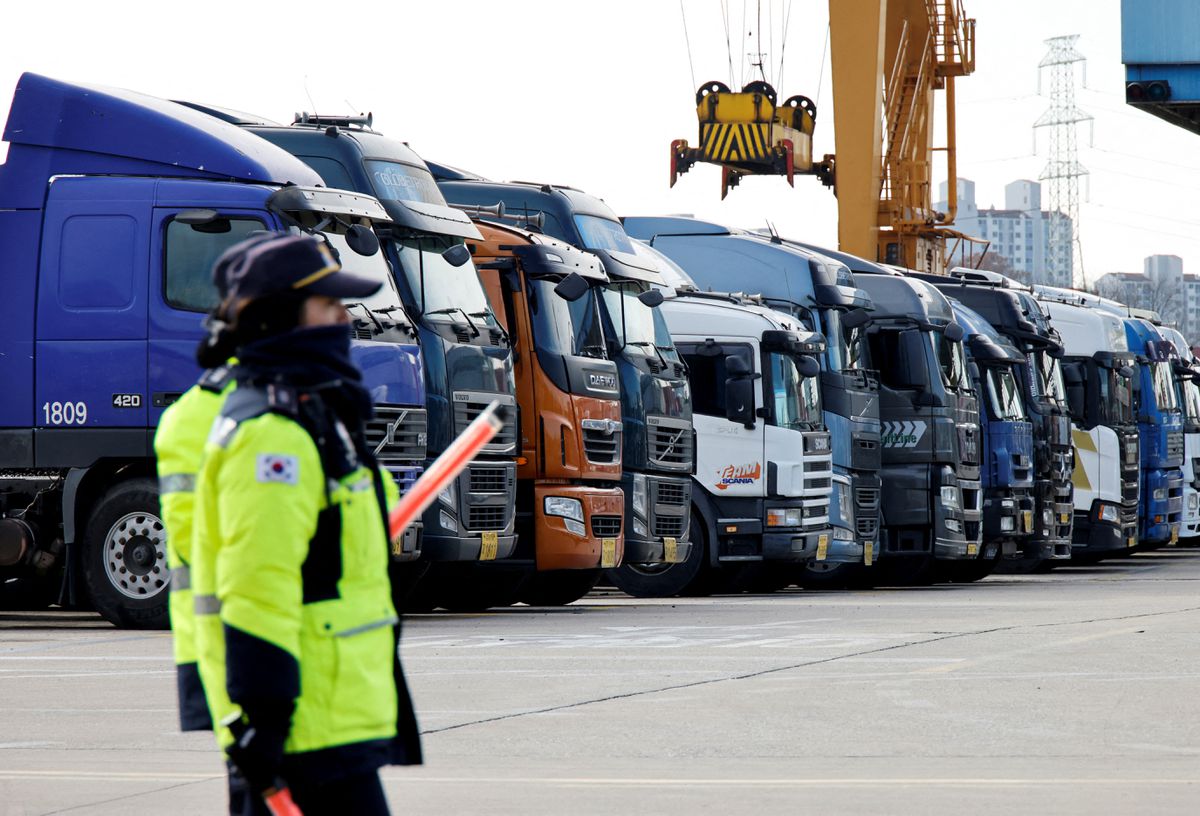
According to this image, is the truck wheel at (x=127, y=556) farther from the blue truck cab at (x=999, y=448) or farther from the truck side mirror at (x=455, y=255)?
the blue truck cab at (x=999, y=448)

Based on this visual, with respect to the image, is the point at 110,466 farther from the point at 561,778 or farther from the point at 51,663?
the point at 561,778

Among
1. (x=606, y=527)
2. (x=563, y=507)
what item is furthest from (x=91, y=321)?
(x=606, y=527)

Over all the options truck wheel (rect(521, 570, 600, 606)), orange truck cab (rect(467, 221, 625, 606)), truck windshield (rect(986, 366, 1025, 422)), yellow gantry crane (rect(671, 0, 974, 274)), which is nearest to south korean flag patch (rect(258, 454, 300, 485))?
orange truck cab (rect(467, 221, 625, 606))

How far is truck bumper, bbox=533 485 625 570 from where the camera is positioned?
18.0 m

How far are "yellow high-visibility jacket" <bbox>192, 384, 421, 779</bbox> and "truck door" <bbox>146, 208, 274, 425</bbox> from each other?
11004mm

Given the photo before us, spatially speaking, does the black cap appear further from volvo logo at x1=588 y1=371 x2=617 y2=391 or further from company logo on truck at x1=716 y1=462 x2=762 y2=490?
company logo on truck at x1=716 y1=462 x2=762 y2=490

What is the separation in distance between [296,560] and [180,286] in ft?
37.3

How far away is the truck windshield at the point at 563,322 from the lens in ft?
59.5

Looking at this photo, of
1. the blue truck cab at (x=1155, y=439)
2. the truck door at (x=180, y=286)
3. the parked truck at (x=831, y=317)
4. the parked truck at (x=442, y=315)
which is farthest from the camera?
the blue truck cab at (x=1155, y=439)

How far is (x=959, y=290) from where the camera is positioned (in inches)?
1172

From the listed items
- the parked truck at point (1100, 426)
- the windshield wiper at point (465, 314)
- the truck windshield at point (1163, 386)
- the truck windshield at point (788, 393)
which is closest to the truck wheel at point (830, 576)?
the truck windshield at point (788, 393)

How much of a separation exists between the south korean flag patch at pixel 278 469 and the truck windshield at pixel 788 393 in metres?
17.7

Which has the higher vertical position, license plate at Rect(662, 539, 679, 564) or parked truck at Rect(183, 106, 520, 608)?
parked truck at Rect(183, 106, 520, 608)

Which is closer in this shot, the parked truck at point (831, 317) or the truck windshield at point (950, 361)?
the parked truck at point (831, 317)
